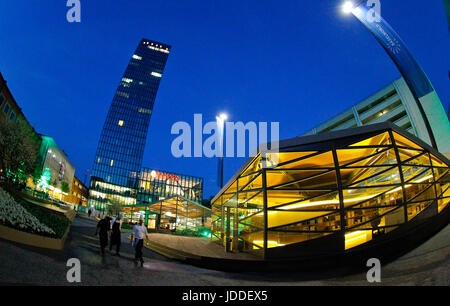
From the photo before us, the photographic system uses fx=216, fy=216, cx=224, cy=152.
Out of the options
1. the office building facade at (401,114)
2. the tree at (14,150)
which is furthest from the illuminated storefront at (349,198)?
the tree at (14,150)

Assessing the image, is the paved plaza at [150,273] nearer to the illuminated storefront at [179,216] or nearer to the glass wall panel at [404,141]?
the glass wall panel at [404,141]

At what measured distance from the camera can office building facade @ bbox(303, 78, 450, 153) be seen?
19.1m

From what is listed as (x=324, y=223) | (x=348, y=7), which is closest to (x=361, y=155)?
(x=324, y=223)

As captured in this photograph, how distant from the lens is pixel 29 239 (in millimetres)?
7828

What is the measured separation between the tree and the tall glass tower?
40827 mm

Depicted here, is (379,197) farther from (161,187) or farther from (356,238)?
(161,187)

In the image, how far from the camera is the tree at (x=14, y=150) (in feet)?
77.2

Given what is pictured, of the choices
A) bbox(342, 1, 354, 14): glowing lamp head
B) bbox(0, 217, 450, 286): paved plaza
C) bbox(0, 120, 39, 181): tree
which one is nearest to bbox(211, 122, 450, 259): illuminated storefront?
bbox(0, 217, 450, 286): paved plaza

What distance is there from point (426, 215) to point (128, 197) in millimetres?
83787

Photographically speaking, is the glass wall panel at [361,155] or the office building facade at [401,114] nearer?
the glass wall panel at [361,155]

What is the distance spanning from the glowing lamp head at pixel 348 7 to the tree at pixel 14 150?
3394 centimetres

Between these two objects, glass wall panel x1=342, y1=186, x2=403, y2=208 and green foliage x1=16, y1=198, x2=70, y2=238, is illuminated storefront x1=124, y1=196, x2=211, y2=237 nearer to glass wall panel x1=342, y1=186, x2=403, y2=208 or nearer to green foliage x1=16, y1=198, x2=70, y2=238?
green foliage x1=16, y1=198, x2=70, y2=238

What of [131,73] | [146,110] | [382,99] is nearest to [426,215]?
[382,99]
